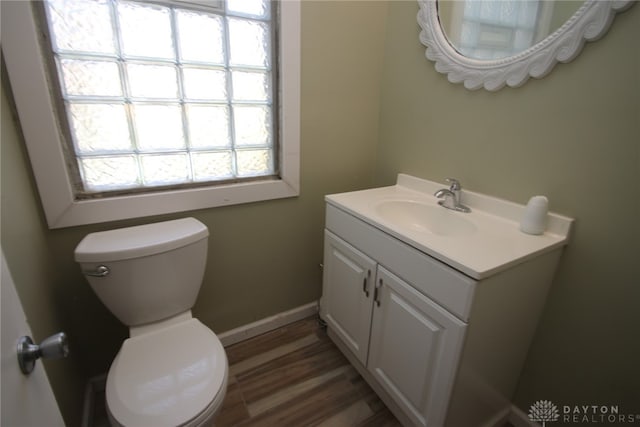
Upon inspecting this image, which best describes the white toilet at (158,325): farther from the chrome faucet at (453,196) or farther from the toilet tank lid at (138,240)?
the chrome faucet at (453,196)

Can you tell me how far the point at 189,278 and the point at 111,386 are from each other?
0.41 metres

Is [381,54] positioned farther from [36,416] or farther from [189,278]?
[36,416]

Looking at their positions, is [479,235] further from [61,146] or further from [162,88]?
[61,146]

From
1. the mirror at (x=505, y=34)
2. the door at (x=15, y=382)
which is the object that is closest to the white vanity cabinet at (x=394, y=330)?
the mirror at (x=505, y=34)

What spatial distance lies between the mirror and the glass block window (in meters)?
0.73

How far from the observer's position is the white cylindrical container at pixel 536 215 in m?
1.02

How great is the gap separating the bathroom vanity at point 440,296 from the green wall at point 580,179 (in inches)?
2.6

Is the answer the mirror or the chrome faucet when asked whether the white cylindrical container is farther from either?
the mirror

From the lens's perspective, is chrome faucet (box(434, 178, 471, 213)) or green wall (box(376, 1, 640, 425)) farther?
chrome faucet (box(434, 178, 471, 213))

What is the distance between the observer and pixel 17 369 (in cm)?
49

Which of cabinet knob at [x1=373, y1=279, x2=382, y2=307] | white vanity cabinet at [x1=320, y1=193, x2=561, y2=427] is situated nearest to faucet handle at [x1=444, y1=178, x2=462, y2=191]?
white vanity cabinet at [x1=320, y1=193, x2=561, y2=427]

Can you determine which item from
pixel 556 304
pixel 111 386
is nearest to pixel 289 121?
pixel 111 386

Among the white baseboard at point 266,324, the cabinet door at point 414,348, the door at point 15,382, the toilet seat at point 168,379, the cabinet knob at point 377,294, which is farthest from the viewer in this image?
the white baseboard at point 266,324

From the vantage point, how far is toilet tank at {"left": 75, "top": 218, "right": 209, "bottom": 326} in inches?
40.9
